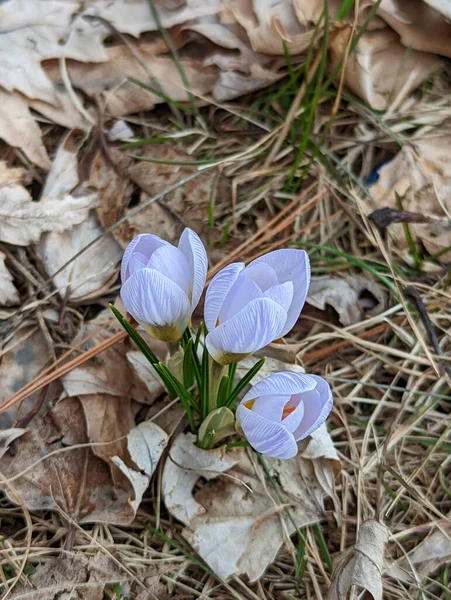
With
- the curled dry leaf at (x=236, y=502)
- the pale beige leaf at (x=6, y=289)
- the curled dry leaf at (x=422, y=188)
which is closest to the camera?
the curled dry leaf at (x=236, y=502)

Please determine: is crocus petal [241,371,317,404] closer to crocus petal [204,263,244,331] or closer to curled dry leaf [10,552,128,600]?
crocus petal [204,263,244,331]

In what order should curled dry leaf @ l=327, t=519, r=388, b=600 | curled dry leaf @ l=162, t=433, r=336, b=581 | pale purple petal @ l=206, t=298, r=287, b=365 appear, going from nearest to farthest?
pale purple petal @ l=206, t=298, r=287, b=365, curled dry leaf @ l=327, t=519, r=388, b=600, curled dry leaf @ l=162, t=433, r=336, b=581

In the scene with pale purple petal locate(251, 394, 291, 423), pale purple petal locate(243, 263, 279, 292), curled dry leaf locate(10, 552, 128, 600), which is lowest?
curled dry leaf locate(10, 552, 128, 600)

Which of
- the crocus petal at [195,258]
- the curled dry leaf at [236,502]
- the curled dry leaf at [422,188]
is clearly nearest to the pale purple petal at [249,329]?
the crocus petal at [195,258]

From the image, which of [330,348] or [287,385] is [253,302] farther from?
[330,348]

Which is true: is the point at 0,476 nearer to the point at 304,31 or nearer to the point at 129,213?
the point at 129,213

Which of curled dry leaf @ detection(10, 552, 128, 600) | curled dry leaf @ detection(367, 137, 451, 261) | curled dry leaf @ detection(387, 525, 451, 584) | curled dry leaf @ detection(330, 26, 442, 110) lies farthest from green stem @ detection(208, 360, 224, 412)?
curled dry leaf @ detection(330, 26, 442, 110)

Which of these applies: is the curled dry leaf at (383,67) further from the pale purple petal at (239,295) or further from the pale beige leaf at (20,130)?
the pale purple petal at (239,295)

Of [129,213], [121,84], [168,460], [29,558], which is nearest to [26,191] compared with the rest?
[129,213]
